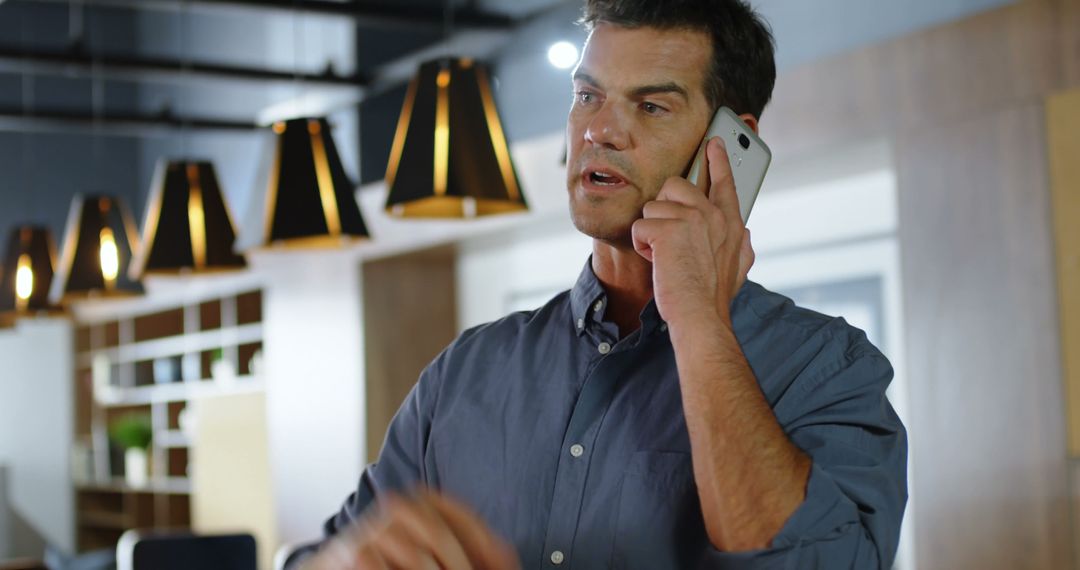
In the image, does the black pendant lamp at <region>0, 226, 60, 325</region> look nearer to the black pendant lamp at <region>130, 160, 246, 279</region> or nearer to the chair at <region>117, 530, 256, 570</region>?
the chair at <region>117, 530, 256, 570</region>

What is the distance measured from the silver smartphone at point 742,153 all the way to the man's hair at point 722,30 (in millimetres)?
31

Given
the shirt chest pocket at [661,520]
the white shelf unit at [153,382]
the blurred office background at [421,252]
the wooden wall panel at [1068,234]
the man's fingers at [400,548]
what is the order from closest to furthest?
the man's fingers at [400,548]
the shirt chest pocket at [661,520]
the wooden wall panel at [1068,234]
the blurred office background at [421,252]
the white shelf unit at [153,382]

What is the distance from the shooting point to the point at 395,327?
7.10 meters

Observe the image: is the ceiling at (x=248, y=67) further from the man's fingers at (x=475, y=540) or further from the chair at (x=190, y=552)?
the man's fingers at (x=475, y=540)

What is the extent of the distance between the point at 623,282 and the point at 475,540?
0.58m

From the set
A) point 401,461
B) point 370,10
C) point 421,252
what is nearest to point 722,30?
point 401,461

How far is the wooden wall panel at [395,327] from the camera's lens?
700 centimetres

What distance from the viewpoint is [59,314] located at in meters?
6.35

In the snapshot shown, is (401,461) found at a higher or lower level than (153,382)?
higher

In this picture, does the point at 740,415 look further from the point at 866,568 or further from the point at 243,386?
the point at 243,386

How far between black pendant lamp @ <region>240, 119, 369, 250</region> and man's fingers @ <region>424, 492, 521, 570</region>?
9.33ft

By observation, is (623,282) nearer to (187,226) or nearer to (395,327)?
(187,226)

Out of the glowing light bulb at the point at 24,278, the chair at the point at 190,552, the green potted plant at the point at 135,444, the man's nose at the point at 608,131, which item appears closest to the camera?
the man's nose at the point at 608,131

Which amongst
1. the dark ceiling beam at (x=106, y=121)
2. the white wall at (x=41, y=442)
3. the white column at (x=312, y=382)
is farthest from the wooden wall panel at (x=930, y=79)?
the white wall at (x=41, y=442)
